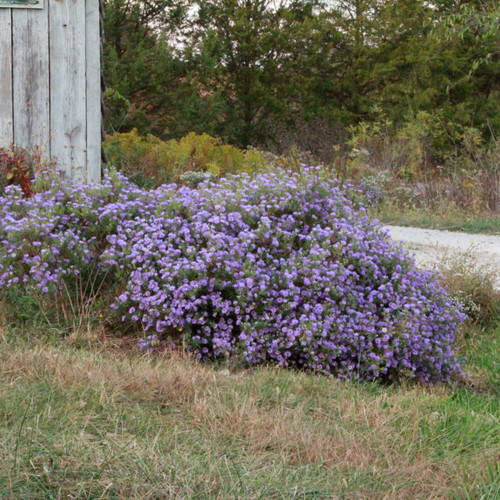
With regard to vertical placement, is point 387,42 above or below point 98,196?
above

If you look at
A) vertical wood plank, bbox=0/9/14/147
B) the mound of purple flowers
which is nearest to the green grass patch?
the mound of purple flowers

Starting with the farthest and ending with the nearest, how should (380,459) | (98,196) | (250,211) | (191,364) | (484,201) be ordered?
(484,201)
(98,196)
(250,211)
(191,364)
(380,459)

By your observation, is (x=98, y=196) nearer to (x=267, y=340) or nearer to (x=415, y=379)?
(x=267, y=340)

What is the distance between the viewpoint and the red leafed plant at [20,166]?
17.4ft

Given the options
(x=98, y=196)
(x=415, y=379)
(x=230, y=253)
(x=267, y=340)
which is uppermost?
(x=98, y=196)

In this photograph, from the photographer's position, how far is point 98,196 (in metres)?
4.44

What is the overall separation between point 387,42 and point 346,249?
60.2ft

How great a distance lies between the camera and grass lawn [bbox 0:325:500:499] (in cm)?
189

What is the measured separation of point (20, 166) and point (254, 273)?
267cm

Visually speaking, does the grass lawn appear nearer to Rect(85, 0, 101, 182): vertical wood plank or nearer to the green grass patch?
Rect(85, 0, 101, 182): vertical wood plank

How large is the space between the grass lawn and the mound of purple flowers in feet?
0.96

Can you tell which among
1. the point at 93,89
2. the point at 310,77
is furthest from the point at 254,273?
the point at 310,77

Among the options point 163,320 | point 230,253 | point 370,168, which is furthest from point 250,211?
point 370,168

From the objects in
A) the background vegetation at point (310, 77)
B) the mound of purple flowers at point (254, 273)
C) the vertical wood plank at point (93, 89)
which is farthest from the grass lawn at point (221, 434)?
the background vegetation at point (310, 77)
